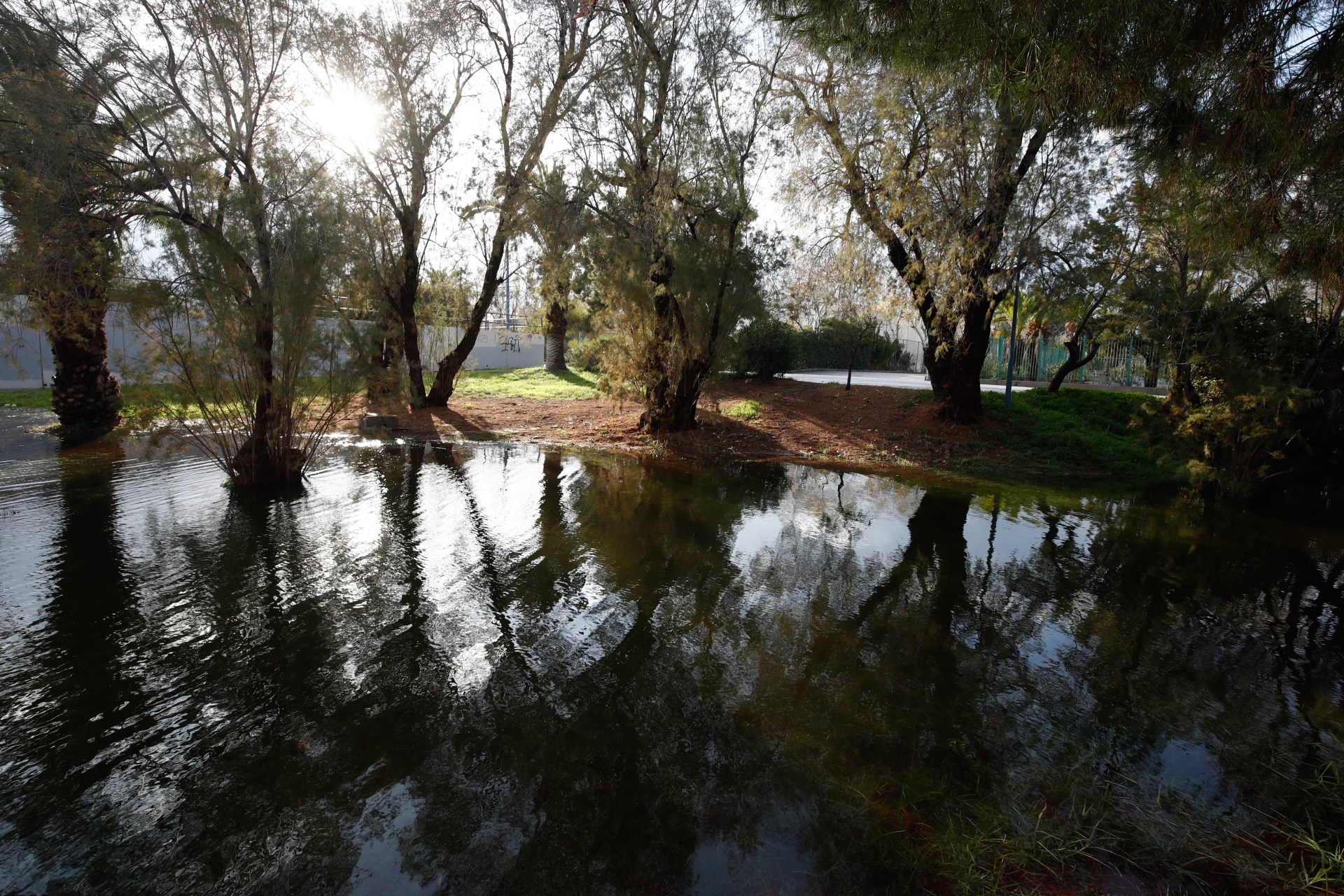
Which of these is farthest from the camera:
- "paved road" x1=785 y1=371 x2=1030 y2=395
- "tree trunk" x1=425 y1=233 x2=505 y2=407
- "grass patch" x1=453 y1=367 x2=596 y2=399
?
"grass patch" x1=453 y1=367 x2=596 y2=399

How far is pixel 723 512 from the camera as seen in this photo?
8.63 meters

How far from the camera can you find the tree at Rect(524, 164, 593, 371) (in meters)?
13.0

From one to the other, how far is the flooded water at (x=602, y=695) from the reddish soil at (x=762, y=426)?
574 cm

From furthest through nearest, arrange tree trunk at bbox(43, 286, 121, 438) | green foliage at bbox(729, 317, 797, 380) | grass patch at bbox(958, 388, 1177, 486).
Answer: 1. green foliage at bbox(729, 317, 797, 380)
2. tree trunk at bbox(43, 286, 121, 438)
3. grass patch at bbox(958, 388, 1177, 486)

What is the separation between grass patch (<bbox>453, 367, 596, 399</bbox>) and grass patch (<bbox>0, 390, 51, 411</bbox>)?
990 cm

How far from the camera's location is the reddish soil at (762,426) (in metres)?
13.6

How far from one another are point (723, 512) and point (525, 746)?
5395 mm

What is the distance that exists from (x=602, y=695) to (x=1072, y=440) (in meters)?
13.3

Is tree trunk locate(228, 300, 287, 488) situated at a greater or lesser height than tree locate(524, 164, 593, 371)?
lesser

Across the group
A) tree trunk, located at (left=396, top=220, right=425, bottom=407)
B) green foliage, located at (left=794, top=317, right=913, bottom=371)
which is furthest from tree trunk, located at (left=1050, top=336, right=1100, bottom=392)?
tree trunk, located at (left=396, top=220, right=425, bottom=407)

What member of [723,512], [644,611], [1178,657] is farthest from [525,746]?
[723,512]

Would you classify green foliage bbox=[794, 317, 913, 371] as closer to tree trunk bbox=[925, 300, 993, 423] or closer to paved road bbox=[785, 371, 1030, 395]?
paved road bbox=[785, 371, 1030, 395]

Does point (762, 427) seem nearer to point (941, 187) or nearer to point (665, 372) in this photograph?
point (665, 372)

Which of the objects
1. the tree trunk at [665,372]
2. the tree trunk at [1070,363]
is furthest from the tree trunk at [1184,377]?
the tree trunk at [665,372]
